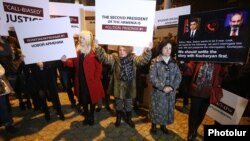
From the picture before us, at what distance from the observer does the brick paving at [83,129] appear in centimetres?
440

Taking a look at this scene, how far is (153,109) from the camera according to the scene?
437 cm

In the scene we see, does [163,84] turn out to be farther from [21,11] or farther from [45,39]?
[21,11]

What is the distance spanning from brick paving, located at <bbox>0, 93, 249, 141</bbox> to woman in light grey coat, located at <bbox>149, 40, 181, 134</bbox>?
0.55m

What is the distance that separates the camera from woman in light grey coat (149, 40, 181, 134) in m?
4.13

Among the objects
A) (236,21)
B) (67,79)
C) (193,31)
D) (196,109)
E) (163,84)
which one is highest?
(236,21)

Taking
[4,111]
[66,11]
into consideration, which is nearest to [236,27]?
[66,11]

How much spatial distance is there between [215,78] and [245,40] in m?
0.87

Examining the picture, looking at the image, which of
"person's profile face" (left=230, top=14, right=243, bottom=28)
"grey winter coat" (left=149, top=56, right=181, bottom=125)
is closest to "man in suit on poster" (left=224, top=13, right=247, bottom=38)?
"person's profile face" (left=230, top=14, right=243, bottom=28)

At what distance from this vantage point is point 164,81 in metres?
4.19

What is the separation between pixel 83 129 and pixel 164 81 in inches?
79.5

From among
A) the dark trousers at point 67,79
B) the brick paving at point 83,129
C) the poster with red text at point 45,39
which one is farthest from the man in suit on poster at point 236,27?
the dark trousers at point 67,79

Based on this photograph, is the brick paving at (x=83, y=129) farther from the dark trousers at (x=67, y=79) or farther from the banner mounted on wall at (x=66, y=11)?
the banner mounted on wall at (x=66, y=11)

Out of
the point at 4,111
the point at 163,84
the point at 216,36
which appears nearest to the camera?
the point at 216,36

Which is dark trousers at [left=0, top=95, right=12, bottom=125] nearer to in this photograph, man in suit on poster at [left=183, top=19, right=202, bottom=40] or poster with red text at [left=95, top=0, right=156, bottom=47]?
poster with red text at [left=95, top=0, right=156, bottom=47]
